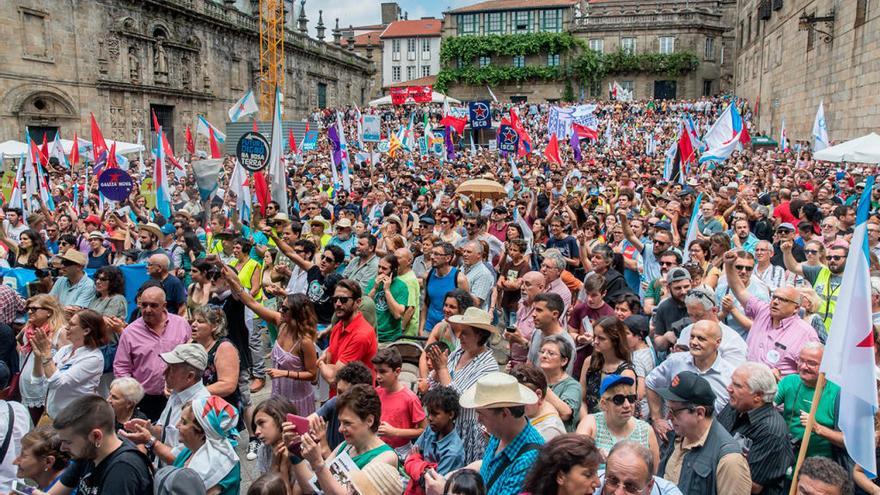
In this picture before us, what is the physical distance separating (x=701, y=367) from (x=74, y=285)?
5.59m

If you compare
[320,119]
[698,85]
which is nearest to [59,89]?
[320,119]

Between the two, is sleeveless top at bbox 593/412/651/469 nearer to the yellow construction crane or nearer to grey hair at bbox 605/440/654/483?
grey hair at bbox 605/440/654/483

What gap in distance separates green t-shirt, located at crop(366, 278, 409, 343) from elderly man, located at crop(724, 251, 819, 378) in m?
3.06

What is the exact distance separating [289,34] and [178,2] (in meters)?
11.7

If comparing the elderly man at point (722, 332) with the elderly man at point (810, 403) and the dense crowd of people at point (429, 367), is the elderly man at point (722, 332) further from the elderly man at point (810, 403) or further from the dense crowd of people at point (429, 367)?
the elderly man at point (810, 403)

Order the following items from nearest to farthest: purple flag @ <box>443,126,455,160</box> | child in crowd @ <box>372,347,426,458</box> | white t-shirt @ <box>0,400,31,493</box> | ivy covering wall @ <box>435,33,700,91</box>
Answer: white t-shirt @ <box>0,400,31,493</box> → child in crowd @ <box>372,347,426,458</box> → purple flag @ <box>443,126,455,160</box> → ivy covering wall @ <box>435,33,700,91</box>

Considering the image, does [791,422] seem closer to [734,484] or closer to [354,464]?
[734,484]

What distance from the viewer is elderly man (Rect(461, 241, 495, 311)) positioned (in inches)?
281

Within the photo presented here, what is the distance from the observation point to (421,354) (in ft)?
18.0

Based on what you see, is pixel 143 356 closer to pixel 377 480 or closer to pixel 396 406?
pixel 396 406

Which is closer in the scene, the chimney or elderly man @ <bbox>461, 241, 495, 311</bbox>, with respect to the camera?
elderly man @ <bbox>461, 241, 495, 311</bbox>

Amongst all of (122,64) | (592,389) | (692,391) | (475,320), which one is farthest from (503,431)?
(122,64)

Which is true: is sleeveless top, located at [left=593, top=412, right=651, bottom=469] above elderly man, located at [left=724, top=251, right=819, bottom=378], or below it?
below

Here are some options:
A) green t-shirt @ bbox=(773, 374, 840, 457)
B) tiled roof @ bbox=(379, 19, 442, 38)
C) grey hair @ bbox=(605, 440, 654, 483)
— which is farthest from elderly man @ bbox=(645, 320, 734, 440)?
tiled roof @ bbox=(379, 19, 442, 38)
